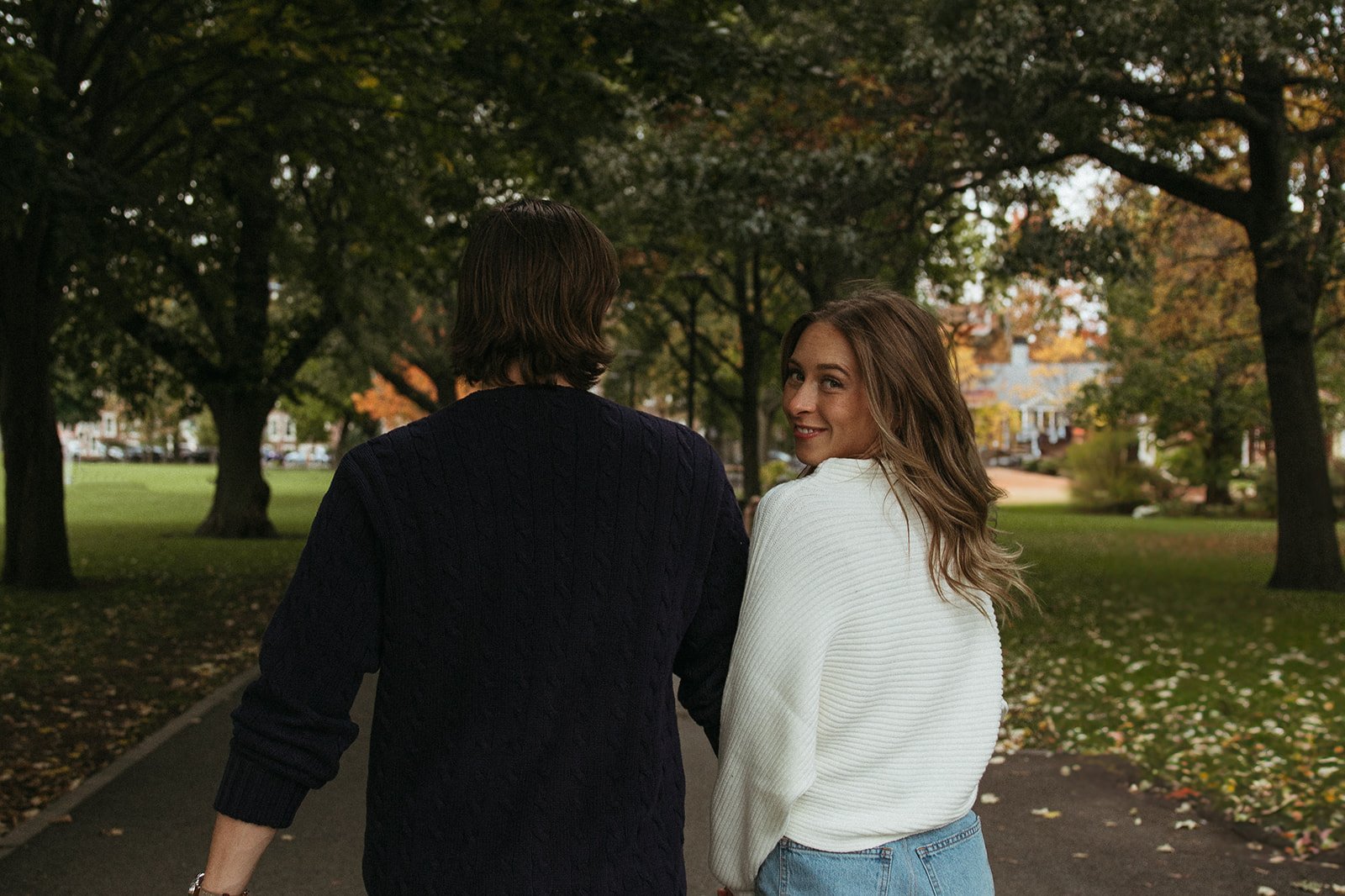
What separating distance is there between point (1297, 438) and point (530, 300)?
49.5ft

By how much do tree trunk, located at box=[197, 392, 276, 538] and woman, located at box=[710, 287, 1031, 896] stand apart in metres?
21.8

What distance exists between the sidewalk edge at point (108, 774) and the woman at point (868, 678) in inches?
173

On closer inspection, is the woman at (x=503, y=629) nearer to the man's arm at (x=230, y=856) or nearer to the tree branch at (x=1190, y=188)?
the man's arm at (x=230, y=856)

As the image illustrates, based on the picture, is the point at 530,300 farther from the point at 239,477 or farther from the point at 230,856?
the point at 239,477

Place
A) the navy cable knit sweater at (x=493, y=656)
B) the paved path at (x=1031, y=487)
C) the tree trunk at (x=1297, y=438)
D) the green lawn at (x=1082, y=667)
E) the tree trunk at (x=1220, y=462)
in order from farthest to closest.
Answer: the paved path at (x=1031, y=487) → the tree trunk at (x=1220, y=462) → the tree trunk at (x=1297, y=438) → the green lawn at (x=1082, y=667) → the navy cable knit sweater at (x=493, y=656)

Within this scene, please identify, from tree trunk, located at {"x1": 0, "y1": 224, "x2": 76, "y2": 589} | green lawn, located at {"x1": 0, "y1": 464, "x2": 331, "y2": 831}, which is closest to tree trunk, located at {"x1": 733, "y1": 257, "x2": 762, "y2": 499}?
green lawn, located at {"x1": 0, "y1": 464, "x2": 331, "y2": 831}

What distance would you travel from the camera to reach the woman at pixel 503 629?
1.87m

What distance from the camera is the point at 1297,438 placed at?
49.9 feet

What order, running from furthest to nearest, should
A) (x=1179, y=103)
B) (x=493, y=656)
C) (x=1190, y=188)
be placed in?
(x=1190, y=188)
(x=1179, y=103)
(x=493, y=656)

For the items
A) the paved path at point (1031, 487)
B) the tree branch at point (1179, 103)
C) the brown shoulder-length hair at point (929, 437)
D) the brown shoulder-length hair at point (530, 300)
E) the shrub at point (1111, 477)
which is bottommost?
the paved path at point (1031, 487)

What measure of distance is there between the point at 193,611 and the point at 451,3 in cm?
650

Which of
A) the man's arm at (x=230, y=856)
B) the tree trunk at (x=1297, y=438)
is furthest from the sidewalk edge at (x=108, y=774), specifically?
the tree trunk at (x=1297, y=438)

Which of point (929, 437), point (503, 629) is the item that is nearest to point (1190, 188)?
point (929, 437)

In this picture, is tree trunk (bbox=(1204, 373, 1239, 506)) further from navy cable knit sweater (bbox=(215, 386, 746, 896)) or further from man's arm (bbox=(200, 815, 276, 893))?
man's arm (bbox=(200, 815, 276, 893))
